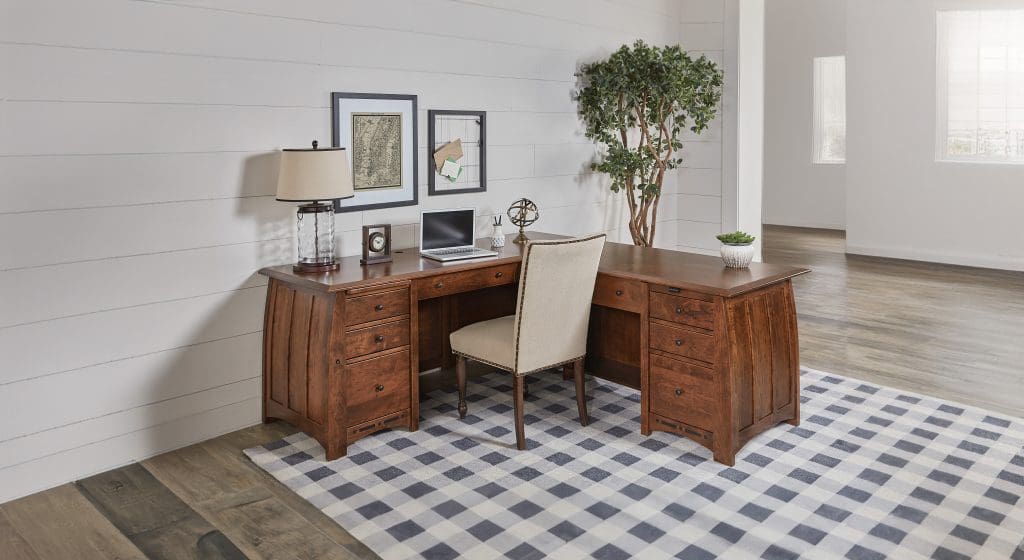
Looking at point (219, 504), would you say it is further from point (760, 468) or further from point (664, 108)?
point (664, 108)

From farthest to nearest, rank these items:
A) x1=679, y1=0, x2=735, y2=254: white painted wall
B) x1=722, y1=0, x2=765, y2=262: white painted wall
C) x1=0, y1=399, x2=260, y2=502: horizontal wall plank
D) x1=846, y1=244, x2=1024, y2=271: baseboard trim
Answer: x1=846, y1=244, x2=1024, y2=271: baseboard trim, x1=679, y1=0, x2=735, y2=254: white painted wall, x1=722, y1=0, x2=765, y2=262: white painted wall, x1=0, y1=399, x2=260, y2=502: horizontal wall plank

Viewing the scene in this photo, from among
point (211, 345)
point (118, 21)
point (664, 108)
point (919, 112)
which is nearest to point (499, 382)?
point (211, 345)

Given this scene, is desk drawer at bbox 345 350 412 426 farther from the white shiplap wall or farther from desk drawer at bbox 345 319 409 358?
the white shiplap wall

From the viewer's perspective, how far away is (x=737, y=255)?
10.8 feet

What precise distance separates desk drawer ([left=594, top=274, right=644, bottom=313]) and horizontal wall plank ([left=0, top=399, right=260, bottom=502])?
1.54 m

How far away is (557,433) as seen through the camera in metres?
3.37

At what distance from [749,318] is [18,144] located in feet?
8.69

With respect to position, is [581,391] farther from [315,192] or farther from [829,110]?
[829,110]

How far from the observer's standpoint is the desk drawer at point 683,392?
3066 mm

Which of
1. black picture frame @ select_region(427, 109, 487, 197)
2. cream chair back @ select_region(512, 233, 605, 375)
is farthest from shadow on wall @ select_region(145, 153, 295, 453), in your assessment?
cream chair back @ select_region(512, 233, 605, 375)

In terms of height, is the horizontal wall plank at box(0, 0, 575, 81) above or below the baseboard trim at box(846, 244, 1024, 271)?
above

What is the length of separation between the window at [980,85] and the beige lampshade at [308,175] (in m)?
5.99

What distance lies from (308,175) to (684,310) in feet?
5.08

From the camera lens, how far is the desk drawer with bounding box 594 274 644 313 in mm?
3283
